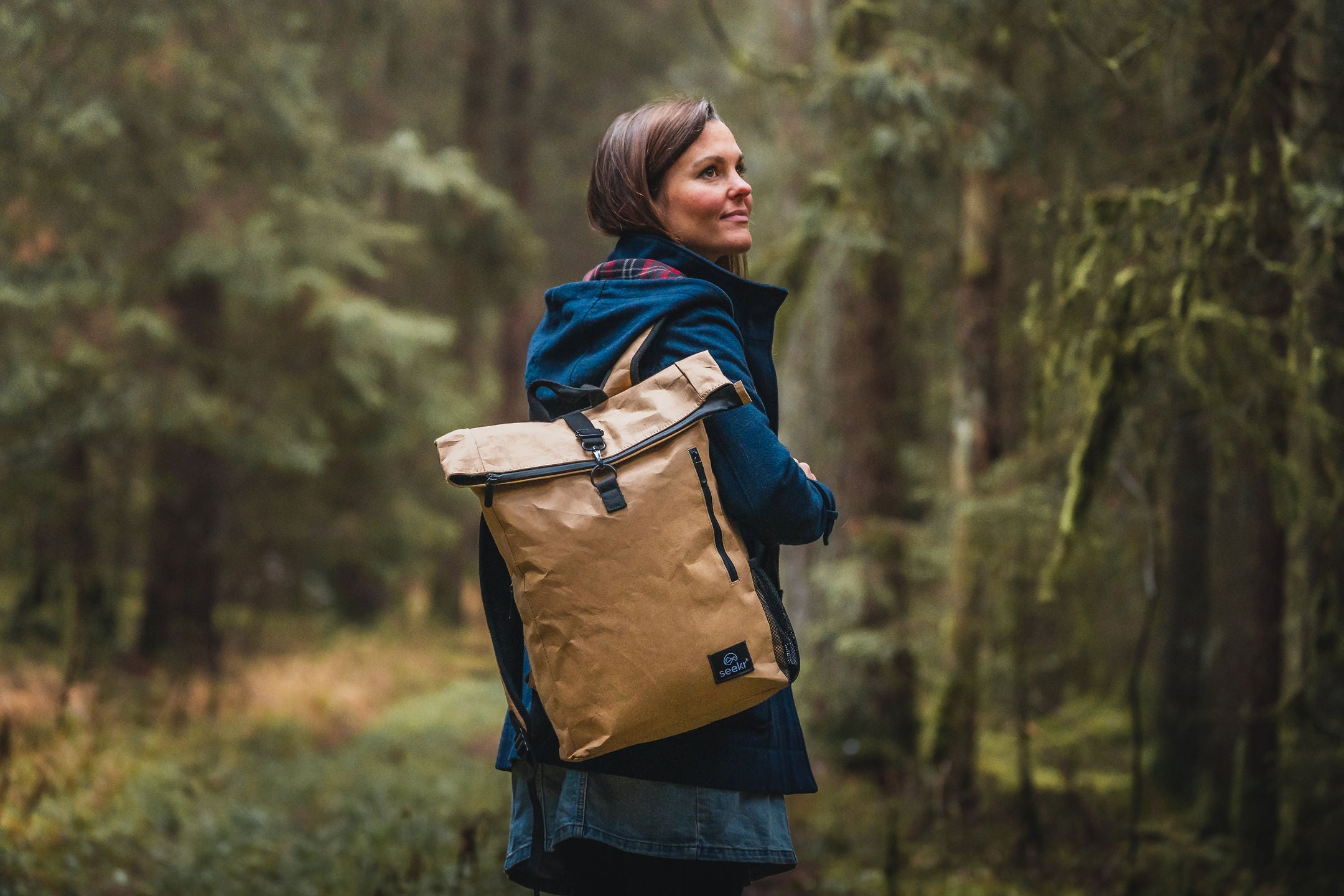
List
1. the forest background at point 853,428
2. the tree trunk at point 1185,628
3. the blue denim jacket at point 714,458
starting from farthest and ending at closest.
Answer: the tree trunk at point 1185,628 → the forest background at point 853,428 → the blue denim jacket at point 714,458

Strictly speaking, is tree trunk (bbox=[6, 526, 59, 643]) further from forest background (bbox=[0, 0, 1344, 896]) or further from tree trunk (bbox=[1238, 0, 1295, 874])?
tree trunk (bbox=[1238, 0, 1295, 874])

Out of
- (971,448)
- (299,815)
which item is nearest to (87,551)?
(299,815)

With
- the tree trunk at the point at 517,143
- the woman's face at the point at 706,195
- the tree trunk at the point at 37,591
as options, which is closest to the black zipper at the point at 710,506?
the woman's face at the point at 706,195

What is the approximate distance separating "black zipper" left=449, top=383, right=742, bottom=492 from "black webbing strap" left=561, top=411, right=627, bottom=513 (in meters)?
0.01

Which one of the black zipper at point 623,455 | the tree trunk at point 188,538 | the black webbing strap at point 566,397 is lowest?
the black zipper at point 623,455

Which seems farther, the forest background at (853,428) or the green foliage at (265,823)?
the green foliage at (265,823)

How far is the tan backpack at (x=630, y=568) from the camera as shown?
204 centimetres

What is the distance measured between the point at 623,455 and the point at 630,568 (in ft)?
0.67

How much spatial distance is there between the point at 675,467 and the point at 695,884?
2.82 feet

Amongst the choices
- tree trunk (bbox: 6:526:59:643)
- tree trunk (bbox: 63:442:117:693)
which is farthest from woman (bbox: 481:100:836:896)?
tree trunk (bbox: 6:526:59:643)

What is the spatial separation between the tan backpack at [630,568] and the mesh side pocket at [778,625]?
2 cm

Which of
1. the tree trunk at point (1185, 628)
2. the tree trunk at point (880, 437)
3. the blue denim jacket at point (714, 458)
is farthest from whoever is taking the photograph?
the tree trunk at point (1185, 628)

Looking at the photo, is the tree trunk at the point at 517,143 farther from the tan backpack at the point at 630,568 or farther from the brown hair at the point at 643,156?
the tan backpack at the point at 630,568

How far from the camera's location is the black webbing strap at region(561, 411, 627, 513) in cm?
205
